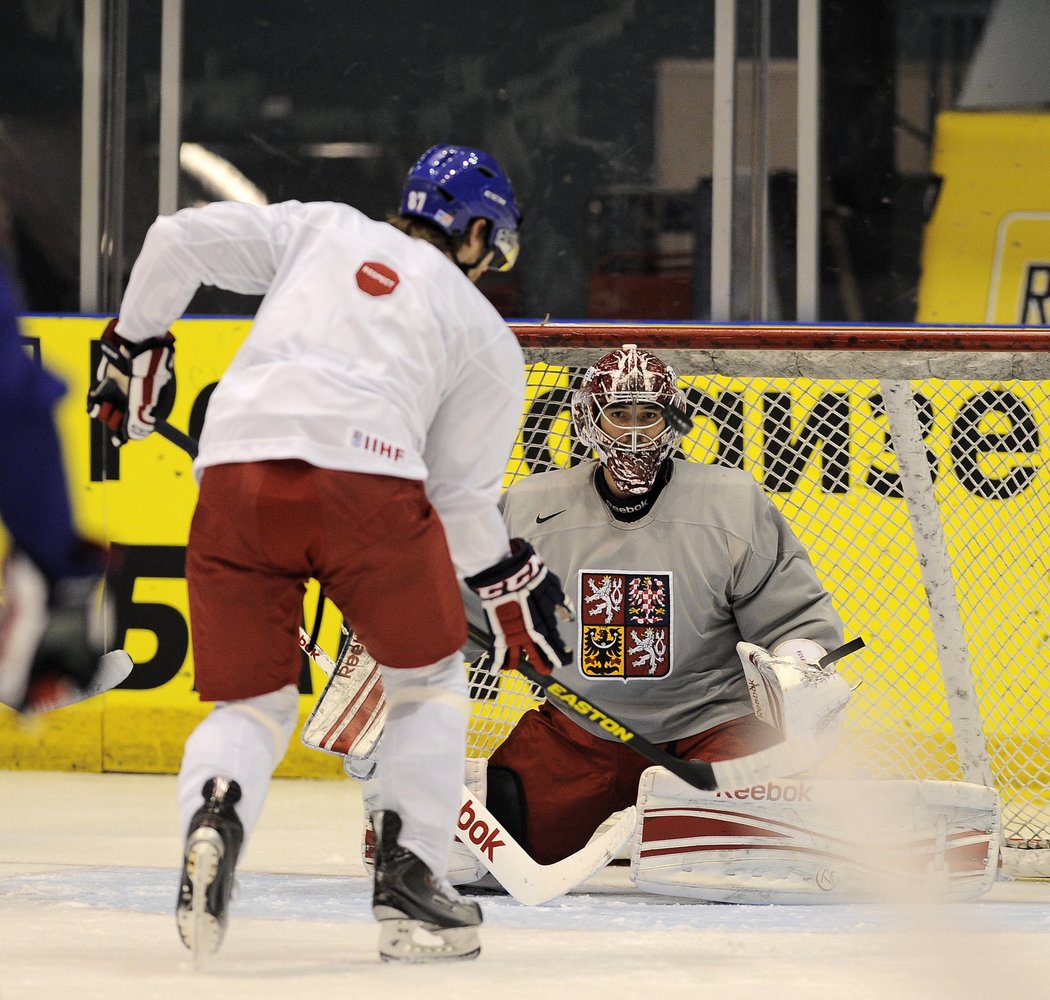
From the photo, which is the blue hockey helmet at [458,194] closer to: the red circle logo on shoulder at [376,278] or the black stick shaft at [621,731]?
the red circle logo on shoulder at [376,278]

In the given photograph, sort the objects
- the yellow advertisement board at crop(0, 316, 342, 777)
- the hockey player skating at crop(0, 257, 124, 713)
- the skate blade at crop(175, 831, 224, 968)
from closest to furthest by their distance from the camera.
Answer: the hockey player skating at crop(0, 257, 124, 713) < the skate blade at crop(175, 831, 224, 968) < the yellow advertisement board at crop(0, 316, 342, 777)

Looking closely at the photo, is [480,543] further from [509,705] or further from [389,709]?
[509,705]

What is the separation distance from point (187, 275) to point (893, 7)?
120 inches

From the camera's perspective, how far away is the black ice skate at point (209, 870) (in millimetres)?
2076

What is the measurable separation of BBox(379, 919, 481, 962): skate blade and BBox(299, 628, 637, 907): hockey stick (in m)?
0.57

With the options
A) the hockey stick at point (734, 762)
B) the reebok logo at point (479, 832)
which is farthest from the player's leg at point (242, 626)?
the reebok logo at point (479, 832)

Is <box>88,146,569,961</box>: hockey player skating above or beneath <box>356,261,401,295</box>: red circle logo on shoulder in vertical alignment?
beneath

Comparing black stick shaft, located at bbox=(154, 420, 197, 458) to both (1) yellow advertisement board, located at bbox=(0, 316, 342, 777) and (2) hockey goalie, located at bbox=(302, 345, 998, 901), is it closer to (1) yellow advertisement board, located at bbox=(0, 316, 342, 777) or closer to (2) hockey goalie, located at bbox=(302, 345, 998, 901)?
(2) hockey goalie, located at bbox=(302, 345, 998, 901)

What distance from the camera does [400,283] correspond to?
228 centimetres

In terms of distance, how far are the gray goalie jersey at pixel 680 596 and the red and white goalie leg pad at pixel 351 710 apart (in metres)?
0.43

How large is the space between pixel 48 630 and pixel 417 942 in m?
1.01

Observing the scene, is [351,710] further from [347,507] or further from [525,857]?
[347,507]

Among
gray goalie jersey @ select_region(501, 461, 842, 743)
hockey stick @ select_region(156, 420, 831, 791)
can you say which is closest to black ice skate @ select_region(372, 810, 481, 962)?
hockey stick @ select_region(156, 420, 831, 791)

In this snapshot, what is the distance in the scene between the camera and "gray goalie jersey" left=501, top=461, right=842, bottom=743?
312cm
